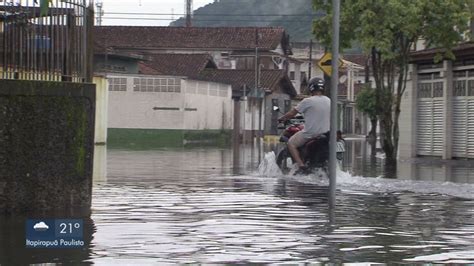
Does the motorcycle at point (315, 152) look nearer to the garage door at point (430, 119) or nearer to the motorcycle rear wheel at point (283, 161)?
the motorcycle rear wheel at point (283, 161)

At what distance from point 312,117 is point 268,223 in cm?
670

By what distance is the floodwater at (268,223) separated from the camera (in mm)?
8992

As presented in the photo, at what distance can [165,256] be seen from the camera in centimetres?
888

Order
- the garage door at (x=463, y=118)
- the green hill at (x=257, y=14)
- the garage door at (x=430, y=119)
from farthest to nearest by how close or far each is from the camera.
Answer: the green hill at (x=257, y=14) → the garage door at (x=430, y=119) → the garage door at (x=463, y=118)

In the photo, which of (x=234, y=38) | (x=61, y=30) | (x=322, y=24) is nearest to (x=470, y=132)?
(x=322, y=24)

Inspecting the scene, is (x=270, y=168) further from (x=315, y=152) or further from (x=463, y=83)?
(x=463, y=83)

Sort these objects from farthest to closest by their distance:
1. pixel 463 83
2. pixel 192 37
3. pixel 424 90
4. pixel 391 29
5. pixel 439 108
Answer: pixel 192 37 < pixel 424 90 < pixel 439 108 < pixel 463 83 < pixel 391 29

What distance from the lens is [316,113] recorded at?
17.7 m

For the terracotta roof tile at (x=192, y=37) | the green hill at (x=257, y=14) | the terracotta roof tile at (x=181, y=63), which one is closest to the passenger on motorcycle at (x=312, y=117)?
the terracotta roof tile at (x=181, y=63)

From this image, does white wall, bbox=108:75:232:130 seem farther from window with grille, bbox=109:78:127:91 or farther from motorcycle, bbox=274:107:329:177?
motorcycle, bbox=274:107:329:177

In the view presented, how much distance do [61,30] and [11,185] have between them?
2006 millimetres
